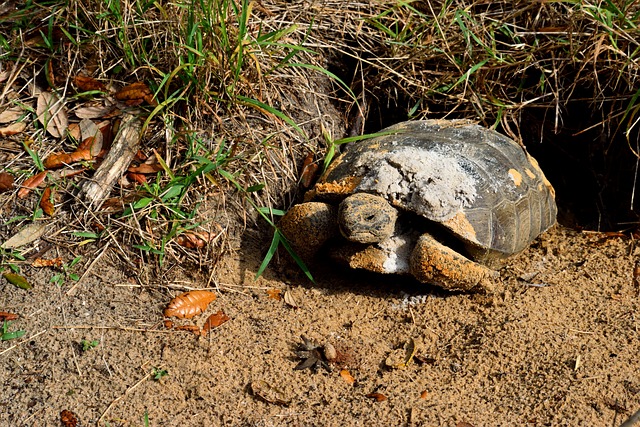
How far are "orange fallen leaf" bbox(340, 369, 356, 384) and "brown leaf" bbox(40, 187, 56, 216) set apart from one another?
166 cm

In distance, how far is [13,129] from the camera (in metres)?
3.75

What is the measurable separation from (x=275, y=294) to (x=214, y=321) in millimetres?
374

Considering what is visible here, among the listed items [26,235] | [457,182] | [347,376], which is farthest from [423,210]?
[26,235]

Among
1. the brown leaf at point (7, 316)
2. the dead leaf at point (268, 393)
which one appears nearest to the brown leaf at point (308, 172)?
the dead leaf at point (268, 393)

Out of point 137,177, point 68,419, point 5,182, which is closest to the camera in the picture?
point 68,419

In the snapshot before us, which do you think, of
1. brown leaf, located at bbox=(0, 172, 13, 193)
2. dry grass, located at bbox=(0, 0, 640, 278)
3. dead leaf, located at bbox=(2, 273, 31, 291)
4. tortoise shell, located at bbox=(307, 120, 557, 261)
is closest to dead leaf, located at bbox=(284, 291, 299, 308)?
dry grass, located at bbox=(0, 0, 640, 278)

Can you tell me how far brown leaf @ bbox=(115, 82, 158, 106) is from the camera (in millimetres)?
3838

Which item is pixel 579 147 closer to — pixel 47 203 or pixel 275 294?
pixel 275 294

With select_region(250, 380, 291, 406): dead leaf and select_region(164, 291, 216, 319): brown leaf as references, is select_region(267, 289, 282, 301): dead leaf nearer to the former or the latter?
select_region(164, 291, 216, 319): brown leaf

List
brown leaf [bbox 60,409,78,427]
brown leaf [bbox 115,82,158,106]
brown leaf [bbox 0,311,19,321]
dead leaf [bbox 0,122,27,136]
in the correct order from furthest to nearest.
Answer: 1. brown leaf [bbox 115,82,158,106]
2. dead leaf [bbox 0,122,27,136]
3. brown leaf [bbox 0,311,19,321]
4. brown leaf [bbox 60,409,78,427]

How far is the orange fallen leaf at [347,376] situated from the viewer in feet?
9.88

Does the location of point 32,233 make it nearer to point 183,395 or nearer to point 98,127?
point 98,127

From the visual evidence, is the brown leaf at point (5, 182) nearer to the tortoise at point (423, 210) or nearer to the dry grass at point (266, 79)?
the dry grass at point (266, 79)

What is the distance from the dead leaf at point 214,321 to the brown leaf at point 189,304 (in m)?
0.08
